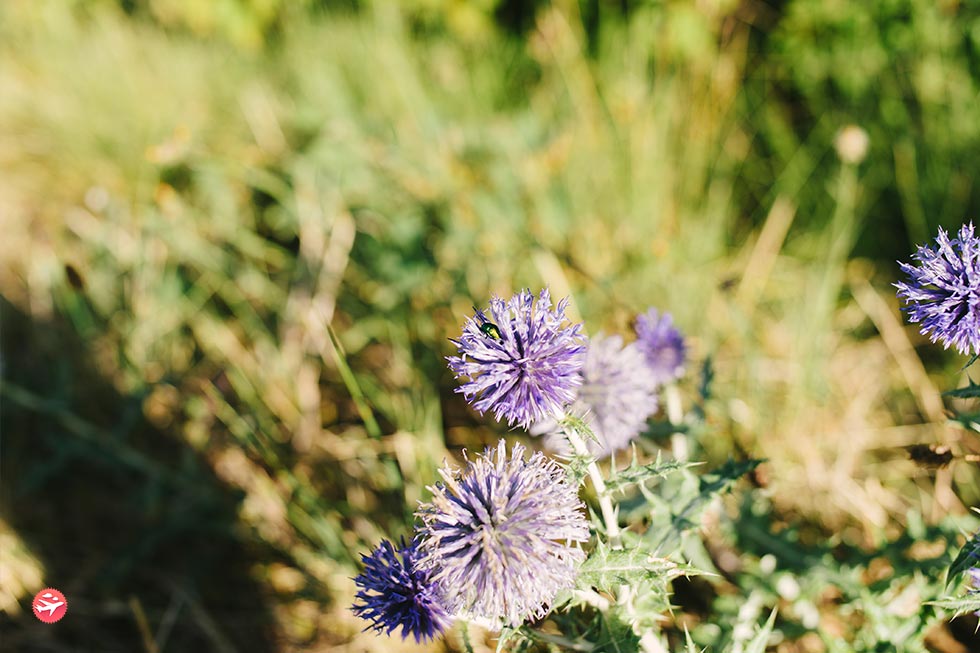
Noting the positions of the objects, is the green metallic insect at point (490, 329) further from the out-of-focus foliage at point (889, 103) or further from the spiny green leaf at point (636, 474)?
the out-of-focus foliage at point (889, 103)

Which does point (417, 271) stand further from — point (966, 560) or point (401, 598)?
point (966, 560)

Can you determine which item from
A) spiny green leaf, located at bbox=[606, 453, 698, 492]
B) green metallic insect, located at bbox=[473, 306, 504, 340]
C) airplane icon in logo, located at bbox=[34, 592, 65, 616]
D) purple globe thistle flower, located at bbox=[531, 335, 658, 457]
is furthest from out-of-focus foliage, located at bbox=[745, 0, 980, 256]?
airplane icon in logo, located at bbox=[34, 592, 65, 616]

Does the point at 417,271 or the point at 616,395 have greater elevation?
the point at 417,271

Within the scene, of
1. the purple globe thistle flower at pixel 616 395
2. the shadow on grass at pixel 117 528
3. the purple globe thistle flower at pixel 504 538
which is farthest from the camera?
the shadow on grass at pixel 117 528

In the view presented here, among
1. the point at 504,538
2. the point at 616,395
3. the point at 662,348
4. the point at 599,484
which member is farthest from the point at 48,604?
→ the point at 662,348

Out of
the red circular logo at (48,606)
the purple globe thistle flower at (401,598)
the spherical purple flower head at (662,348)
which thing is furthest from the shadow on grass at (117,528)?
the spherical purple flower head at (662,348)

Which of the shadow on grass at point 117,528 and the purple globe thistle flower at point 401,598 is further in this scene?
the shadow on grass at point 117,528
